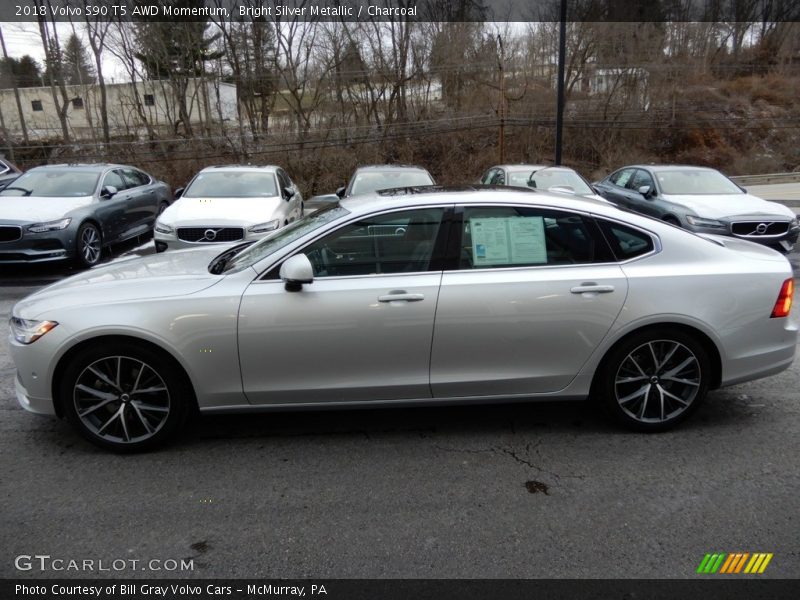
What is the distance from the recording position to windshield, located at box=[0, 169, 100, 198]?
9.93 metres

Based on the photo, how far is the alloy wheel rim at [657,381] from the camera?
373 centimetres

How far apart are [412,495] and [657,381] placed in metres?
1.78

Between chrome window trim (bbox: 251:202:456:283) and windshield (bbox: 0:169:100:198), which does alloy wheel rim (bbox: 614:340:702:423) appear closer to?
chrome window trim (bbox: 251:202:456:283)

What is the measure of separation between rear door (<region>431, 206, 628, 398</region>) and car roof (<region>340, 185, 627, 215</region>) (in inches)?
3.2

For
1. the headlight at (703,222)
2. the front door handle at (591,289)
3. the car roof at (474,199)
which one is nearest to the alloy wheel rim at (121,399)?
the car roof at (474,199)

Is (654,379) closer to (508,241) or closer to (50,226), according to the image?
(508,241)

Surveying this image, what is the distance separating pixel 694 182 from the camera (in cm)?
1055

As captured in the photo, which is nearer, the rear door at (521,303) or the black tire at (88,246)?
the rear door at (521,303)

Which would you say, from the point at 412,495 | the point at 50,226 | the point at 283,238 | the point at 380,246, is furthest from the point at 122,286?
the point at 50,226

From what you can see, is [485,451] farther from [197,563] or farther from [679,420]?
[197,563]

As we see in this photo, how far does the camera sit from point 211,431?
392 centimetres

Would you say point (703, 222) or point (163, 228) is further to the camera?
point (703, 222)

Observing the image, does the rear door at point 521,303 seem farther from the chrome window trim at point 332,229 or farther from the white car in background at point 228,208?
the white car in background at point 228,208
